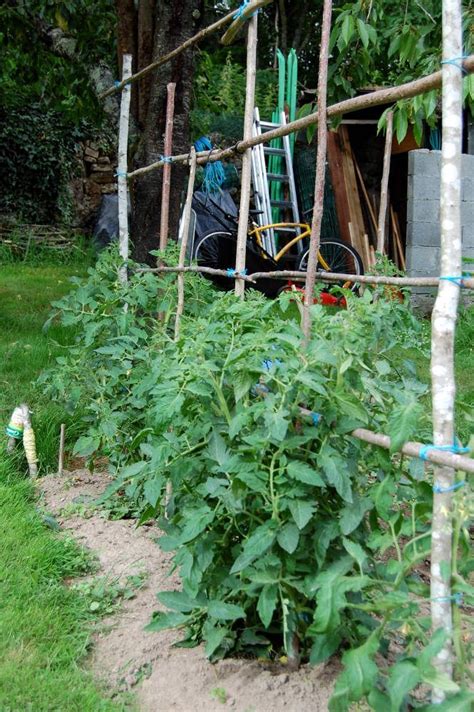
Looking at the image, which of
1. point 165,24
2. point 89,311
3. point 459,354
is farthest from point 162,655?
point 459,354

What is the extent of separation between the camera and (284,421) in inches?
83.8

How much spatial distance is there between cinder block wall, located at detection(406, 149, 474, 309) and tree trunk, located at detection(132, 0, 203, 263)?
12.7 feet

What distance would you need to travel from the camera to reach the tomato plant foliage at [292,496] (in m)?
1.99

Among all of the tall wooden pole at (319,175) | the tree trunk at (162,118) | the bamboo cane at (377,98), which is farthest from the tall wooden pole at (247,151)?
the tree trunk at (162,118)

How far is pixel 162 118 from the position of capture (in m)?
5.59

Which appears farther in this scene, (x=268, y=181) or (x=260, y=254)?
(x=268, y=181)

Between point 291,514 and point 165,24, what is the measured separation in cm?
438

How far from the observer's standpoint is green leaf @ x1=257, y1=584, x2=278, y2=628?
7.11ft

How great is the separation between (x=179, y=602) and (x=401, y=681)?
856 millimetres

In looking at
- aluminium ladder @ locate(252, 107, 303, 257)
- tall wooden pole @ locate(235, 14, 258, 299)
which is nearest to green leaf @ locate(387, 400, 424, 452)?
tall wooden pole @ locate(235, 14, 258, 299)

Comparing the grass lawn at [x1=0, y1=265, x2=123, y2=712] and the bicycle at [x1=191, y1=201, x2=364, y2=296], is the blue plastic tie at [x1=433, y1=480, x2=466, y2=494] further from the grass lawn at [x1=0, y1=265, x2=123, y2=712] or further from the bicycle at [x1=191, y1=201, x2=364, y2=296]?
the bicycle at [x1=191, y1=201, x2=364, y2=296]

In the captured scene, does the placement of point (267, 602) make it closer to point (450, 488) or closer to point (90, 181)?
point (450, 488)

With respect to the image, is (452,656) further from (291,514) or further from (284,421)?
(284,421)

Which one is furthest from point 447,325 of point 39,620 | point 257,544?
point 39,620
